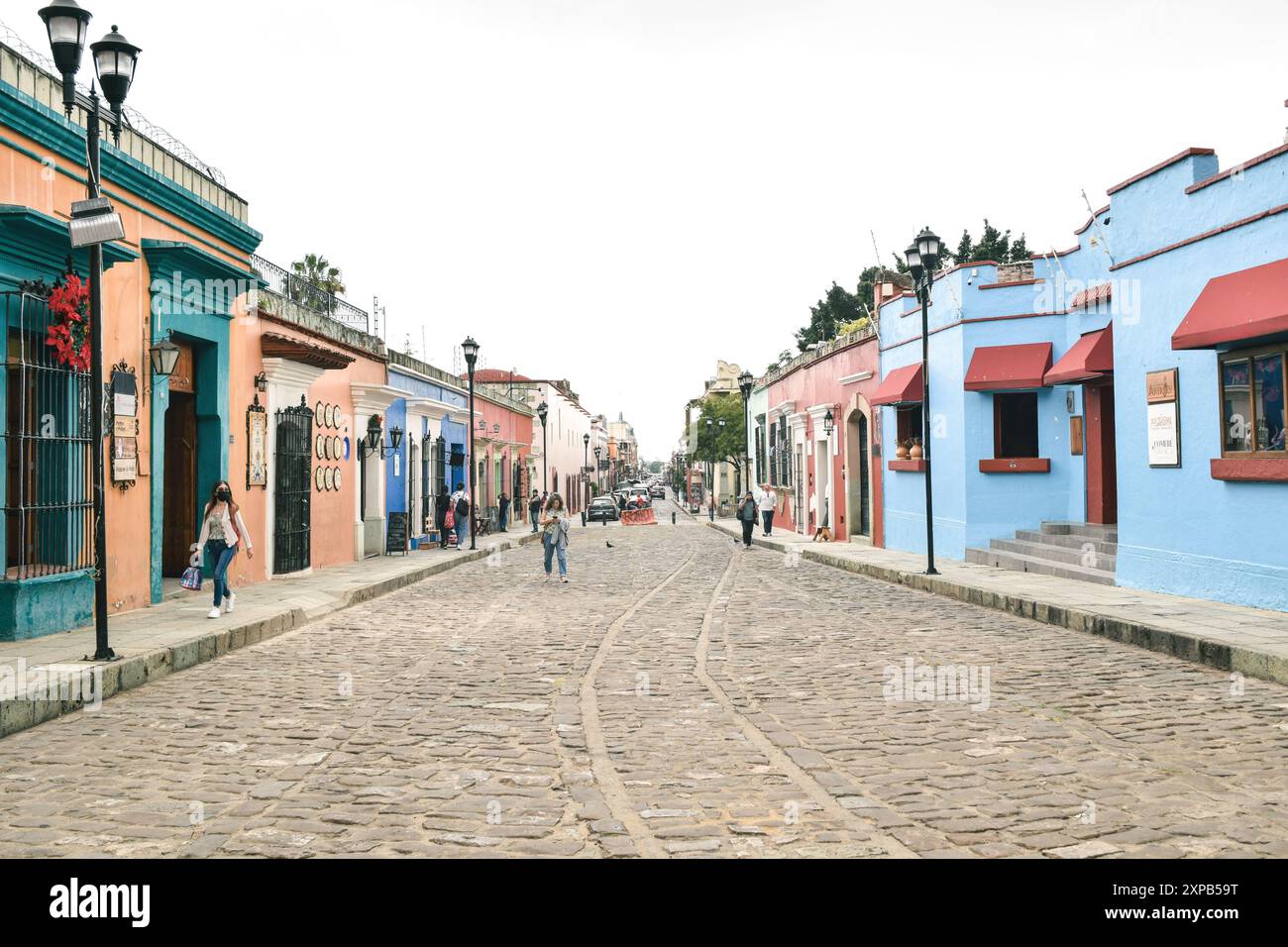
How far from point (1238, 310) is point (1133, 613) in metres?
3.36

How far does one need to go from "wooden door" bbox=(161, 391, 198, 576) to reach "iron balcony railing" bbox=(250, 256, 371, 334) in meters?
3.02

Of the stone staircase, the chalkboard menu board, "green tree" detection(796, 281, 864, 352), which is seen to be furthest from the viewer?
"green tree" detection(796, 281, 864, 352)

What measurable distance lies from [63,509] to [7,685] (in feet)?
12.7

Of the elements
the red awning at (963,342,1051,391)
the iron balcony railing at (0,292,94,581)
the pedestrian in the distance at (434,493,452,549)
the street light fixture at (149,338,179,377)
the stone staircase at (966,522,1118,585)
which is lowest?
the stone staircase at (966,522,1118,585)

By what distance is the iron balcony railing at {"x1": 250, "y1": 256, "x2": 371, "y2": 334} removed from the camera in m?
17.4

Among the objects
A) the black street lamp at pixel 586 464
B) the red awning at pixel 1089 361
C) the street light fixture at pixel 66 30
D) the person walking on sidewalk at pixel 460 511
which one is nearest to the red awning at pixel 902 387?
the red awning at pixel 1089 361

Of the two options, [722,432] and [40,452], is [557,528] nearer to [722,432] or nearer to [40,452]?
[40,452]

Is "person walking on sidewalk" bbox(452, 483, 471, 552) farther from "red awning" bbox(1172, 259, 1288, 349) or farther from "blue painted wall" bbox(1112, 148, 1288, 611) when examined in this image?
"red awning" bbox(1172, 259, 1288, 349)

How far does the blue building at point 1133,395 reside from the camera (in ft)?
35.0

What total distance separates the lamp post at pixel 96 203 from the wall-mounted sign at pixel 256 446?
7240 millimetres

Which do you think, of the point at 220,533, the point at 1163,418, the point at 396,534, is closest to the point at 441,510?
the point at 396,534

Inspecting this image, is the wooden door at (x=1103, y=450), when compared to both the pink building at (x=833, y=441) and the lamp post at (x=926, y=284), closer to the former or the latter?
the lamp post at (x=926, y=284)

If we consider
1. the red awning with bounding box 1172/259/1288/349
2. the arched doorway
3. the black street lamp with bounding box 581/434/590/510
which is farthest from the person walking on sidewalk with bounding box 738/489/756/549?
the black street lamp with bounding box 581/434/590/510
